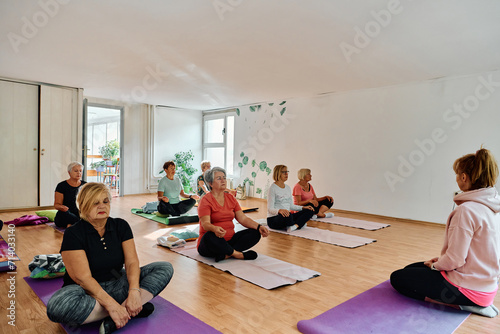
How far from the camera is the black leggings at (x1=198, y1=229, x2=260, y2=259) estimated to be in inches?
120

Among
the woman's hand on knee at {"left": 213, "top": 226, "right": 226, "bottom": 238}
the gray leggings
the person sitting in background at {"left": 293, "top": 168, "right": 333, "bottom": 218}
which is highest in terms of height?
the person sitting in background at {"left": 293, "top": 168, "right": 333, "bottom": 218}

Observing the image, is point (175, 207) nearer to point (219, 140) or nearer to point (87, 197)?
point (87, 197)

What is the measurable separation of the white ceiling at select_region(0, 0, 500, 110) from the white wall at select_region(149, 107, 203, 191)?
256 centimetres

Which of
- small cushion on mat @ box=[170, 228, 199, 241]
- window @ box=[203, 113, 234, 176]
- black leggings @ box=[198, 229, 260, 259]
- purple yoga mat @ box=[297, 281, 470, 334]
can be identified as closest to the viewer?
purple yoga mat @ box=[297, 281, 470, 334]

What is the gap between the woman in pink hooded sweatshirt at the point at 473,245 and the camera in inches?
79.7

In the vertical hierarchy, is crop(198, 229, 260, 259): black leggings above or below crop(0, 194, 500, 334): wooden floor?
above

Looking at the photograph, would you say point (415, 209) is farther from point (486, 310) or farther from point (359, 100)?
point (486, 310)

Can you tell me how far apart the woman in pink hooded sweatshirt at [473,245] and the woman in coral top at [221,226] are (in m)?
1.44

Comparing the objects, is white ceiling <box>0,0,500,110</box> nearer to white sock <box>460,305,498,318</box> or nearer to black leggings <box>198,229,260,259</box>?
black leggings <box>198,229,260,259</box>

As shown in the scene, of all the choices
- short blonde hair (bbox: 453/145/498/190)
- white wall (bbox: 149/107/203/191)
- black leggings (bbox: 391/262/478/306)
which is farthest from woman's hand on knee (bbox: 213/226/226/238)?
white wall (bbox: 149/107/203/191)

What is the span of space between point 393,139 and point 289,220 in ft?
8.34

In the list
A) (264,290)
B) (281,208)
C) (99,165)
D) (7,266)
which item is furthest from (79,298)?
(99,165)

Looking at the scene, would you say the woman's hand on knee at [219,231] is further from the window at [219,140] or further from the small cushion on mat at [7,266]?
the window at [219,140]

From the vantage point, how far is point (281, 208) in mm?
4578
